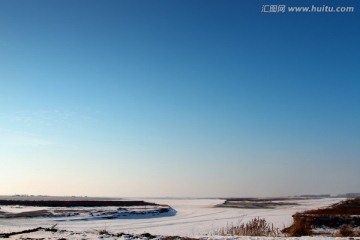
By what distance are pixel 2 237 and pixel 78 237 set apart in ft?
15.3

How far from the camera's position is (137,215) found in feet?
160

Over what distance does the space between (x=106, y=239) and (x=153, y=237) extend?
2024mm

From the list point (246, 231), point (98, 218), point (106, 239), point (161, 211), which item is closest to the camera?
point (106, 239)

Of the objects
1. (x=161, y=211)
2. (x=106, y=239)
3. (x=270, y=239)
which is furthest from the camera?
(x=161, y=211)

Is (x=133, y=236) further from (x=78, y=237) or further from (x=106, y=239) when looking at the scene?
(x=78, y=237)

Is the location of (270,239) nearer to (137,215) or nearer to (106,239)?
(106,239)

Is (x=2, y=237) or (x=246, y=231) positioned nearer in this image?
(x=2, y=237)

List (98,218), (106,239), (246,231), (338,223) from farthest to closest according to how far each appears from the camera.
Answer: (98,218), (338,223), (246,231), (106,239)

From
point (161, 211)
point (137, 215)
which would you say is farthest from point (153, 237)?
point (161, 211)

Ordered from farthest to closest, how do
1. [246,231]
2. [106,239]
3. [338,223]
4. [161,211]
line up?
[161,211], [338,223], [246,231], [106,239]

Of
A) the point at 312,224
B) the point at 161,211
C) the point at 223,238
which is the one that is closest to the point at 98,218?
the point at 161,211

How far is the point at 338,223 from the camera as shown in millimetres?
30922

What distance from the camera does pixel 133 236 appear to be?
1811 centimetres

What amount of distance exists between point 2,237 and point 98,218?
77.7ft
